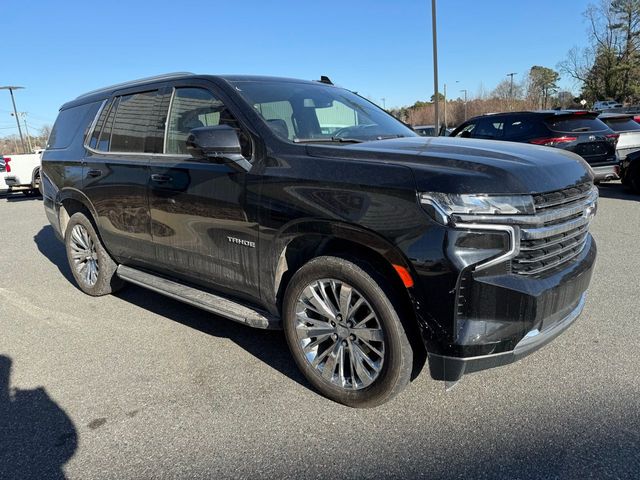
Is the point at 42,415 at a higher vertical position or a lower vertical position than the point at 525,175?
lower

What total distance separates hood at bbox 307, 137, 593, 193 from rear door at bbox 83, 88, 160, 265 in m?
1.80

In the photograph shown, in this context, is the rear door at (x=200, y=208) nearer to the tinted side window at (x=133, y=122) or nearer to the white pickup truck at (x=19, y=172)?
the tinted side window at (x=133, y=122)

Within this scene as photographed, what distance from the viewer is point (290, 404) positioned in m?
2.95

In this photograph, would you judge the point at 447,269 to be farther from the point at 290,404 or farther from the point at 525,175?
the point at 290,404

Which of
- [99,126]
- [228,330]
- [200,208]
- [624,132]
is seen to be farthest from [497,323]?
[624,132]

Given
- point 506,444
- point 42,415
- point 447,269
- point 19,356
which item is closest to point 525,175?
point 447,269

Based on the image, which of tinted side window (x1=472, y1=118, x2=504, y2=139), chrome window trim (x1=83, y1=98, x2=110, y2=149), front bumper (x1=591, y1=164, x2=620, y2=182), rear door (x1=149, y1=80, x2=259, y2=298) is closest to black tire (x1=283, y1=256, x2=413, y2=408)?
rear door (x1=149, y1=80, x2=259, y2=298)

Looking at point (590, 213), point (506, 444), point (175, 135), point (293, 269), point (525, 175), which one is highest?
point (175, 135)

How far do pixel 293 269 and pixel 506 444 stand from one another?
5.12 feet

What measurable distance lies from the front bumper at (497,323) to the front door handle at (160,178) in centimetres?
234

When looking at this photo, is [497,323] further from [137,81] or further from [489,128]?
[489,128]

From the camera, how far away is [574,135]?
29.9 ft

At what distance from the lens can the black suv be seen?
2.33 m

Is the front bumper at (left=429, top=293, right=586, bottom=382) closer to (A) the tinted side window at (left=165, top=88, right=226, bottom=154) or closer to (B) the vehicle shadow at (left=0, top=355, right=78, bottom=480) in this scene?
(B) the vehicle shadow at (left=0, top=355, right=78, bottom=480)
